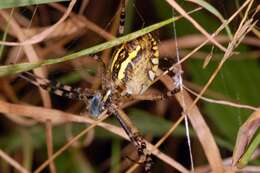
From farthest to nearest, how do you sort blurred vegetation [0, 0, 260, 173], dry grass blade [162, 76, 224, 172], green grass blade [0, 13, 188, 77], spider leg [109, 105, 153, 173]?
blurred vegetation [0, 0, 260, 173], spider leg [109, 105, 153, 173], dry grass blade [162, 76, 224, 172], green grass blade [0, 13, 188, 77]

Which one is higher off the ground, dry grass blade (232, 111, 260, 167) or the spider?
the spider

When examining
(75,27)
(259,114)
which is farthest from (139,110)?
(259,114)

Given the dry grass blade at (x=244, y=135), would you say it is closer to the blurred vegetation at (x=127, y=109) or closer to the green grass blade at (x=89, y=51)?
the green grass blade at (x=89, y=51)

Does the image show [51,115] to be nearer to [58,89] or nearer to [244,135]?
[58,89]

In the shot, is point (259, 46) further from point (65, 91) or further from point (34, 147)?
point (34, 147)

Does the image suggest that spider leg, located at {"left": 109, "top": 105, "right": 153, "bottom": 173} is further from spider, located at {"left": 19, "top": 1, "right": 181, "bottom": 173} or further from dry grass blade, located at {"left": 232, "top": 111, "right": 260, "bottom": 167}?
dry grass blade, located at {"left": 232, "top": 111, "right": 260, "bottom": 167}

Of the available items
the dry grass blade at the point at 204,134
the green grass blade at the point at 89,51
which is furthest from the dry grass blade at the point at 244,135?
the green grass blade at the point at 89,51

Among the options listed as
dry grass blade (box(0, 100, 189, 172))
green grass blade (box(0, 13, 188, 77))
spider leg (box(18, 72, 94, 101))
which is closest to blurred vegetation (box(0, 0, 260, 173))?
spider leg (box(18, 72, 94, 101))
